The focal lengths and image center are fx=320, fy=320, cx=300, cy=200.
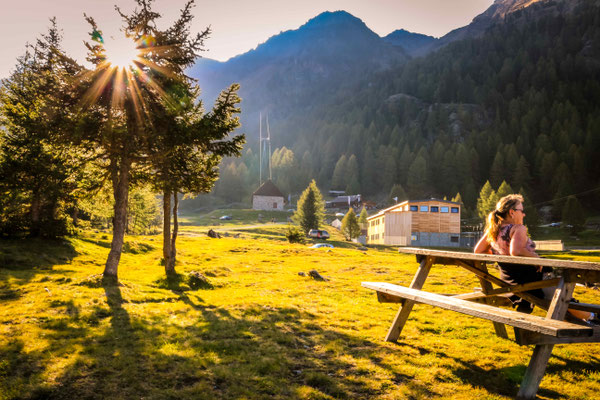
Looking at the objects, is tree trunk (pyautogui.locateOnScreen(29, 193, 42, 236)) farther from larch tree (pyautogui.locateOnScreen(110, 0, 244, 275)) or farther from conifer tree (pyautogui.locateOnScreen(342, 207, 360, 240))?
conifer tree (pyautogui.locateOnScreen(342, 207, 360, 240))

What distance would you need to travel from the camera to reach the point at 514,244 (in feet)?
19.9

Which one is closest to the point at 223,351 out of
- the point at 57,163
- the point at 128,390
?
the point at 128,390

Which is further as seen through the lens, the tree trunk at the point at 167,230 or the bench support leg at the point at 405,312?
the tree trunk at the point at 167,230

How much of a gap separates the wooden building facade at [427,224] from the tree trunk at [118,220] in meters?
57.6

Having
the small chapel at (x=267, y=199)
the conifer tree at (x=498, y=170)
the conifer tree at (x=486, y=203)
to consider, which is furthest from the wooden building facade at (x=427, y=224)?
the conifer tree at (x=498, y=170)

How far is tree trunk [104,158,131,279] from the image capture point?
48.4ft

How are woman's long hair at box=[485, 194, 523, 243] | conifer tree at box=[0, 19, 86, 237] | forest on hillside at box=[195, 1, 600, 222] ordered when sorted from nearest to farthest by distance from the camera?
woman's long hair at box=[485, 194, 523, 243] → conifer tree at box=[0, 19, 86, 237] → forest on hillside at box=[195, 1, 600, 222]

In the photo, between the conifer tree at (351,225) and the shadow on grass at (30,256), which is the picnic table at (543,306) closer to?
the shadow on grass at (30,256)

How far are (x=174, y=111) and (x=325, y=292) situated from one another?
10.9m

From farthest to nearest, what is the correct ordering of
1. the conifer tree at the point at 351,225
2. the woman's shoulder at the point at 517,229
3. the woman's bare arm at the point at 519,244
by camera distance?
1. the conifer tree at the point at 351,225
2. the woman's shoulder at the point at 517,229
3. the woman's bare arm at the point at 519,244

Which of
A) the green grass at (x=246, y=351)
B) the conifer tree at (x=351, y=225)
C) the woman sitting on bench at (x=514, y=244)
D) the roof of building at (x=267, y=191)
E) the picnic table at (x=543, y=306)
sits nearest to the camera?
the picnic table at (x=543, y=306)

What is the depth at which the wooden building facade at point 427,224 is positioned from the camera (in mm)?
65625

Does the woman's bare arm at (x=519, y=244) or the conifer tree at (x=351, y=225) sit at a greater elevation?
the woman's bare arm at (x=519, y=244)

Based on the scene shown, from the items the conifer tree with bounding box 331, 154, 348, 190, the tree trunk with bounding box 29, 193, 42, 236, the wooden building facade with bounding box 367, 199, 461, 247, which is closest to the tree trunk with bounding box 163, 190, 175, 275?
the tree trunk with bounding box 29, 193, 42, 236
